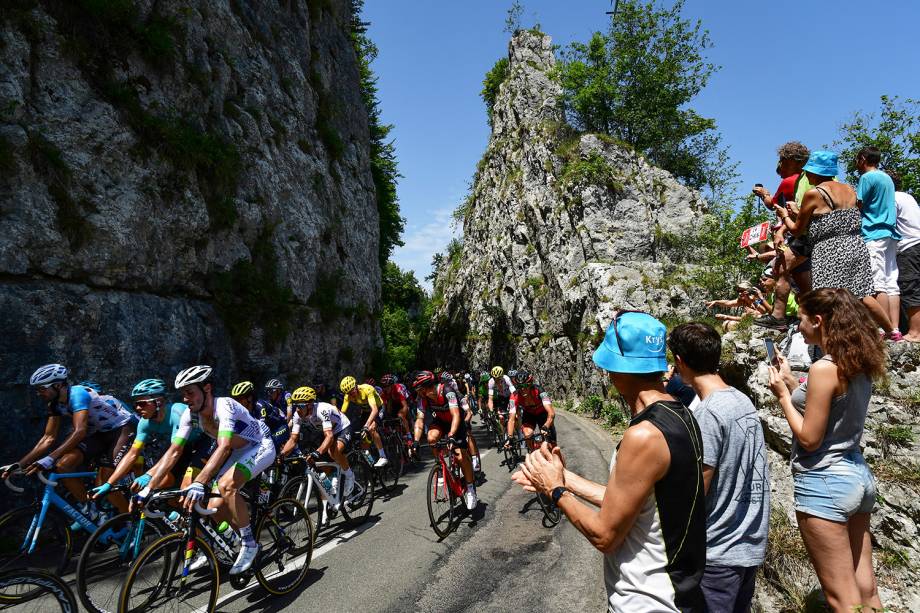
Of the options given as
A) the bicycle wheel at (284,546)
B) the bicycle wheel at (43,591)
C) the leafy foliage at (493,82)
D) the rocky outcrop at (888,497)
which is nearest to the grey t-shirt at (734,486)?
the rocky outcrop at (888,497)

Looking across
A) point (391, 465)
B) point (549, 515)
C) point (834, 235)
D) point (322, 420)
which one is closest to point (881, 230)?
point (834, 235)

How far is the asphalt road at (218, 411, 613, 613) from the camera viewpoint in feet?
14.5

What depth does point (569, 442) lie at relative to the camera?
43.0 ft

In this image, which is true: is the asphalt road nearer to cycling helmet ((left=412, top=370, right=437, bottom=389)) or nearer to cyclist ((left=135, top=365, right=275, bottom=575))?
cyclist ((left=135, top=365, right=275, bottom=575))

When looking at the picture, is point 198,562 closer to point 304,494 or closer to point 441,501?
point 304,494

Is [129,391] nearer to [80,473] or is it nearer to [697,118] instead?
[80,473]

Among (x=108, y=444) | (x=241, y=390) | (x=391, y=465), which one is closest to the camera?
(x=108, y=444)

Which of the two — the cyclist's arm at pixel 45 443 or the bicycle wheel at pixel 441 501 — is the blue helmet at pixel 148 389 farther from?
Answer: the bicycle wheel at pixel 441 501

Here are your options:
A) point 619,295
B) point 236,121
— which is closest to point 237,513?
point 236,121

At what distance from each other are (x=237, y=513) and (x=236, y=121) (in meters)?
12.6

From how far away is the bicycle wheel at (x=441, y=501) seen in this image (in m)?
6.23

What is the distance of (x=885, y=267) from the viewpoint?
428cm

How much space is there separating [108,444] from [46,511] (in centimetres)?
111

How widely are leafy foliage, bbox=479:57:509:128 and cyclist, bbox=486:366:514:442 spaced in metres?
39.9
